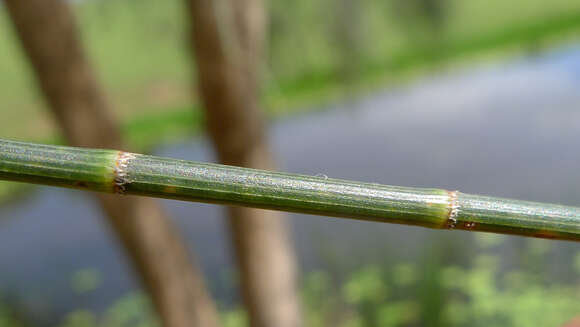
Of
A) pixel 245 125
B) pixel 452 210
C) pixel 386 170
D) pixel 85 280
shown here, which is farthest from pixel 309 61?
pixel 452 210

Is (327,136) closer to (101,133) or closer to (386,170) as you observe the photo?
(386,170)

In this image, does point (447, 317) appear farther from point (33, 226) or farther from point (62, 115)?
point (33, 226)

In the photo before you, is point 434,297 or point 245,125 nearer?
point 245,125

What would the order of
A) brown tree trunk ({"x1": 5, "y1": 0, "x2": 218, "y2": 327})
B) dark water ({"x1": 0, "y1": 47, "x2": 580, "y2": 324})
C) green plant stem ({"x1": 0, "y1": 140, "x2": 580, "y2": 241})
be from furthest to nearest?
dark water ({"x1": 0, "y1": 47, "x2": 580, "y2": 324})
brown tree trunk ({"x1": 5, "y1": 0, "x2": 218, "y2": 327})
green plant stem ({"x1": 0, "y1": 140, "x2": 580, "y2": 241})

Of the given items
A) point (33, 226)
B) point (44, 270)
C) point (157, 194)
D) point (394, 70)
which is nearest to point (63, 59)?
point (157, 194)

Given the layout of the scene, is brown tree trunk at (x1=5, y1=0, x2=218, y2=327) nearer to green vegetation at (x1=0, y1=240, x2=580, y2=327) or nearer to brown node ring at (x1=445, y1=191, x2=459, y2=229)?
green vegetation at (x1=0, y1=240, x2=580, y2=327)

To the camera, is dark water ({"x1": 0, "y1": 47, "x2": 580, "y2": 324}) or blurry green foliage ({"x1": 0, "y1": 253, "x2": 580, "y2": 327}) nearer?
blurry green foliage ({"x1": 0, "y1": 253, "x2": 580, "y2": 327})

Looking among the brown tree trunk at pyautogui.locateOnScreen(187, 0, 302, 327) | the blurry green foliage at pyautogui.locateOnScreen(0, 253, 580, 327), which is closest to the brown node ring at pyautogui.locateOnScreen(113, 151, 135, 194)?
the brown tree trunk at pyautogui.locateOnScreen(187, 0, 302, 327)
